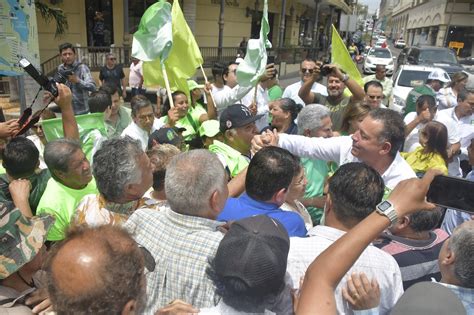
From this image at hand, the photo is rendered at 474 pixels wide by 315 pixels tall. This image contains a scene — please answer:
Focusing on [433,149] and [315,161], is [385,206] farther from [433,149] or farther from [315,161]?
[433,149]

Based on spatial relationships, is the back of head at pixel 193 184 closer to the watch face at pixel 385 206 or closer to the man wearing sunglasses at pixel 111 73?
the watch face at pixel 385 206

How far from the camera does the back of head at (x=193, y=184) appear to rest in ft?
5.89

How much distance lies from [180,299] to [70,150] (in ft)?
4.63

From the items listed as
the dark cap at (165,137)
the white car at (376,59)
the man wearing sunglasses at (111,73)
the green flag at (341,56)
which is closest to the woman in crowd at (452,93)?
the green flag at (341,56)

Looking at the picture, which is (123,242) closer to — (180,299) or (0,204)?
(180,299)

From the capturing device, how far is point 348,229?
73.0 inches

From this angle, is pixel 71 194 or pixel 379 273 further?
pixel 71 194

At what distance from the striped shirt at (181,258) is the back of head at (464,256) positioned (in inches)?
38.8

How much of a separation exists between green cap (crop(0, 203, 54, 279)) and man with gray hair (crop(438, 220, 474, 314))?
173 cm

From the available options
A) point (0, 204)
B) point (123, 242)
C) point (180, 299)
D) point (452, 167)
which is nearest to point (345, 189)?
point (180, 299)

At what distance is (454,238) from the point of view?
174 cm

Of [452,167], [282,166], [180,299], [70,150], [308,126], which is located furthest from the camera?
[452,167]

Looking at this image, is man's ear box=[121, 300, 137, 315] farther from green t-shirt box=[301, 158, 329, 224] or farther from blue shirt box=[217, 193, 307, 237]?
green t-shirt box=[301, 158, 329, 224]

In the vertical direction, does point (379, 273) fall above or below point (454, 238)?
below
